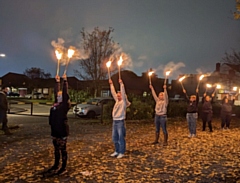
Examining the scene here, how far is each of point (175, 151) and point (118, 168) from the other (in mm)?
2865

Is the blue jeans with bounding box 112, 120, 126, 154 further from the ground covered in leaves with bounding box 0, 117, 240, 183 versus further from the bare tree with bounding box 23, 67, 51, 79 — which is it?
the bare tree with bounding box 23, 67, 51, 79

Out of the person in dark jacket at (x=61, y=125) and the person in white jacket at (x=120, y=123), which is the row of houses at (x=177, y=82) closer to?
the person in white jacket at (x=120, y=123)

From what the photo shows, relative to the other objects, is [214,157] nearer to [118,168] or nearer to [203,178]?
[203,178]

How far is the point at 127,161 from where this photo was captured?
756cm

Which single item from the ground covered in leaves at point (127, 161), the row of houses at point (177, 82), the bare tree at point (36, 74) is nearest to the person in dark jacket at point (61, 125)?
the ground covered in leaves at point (127, 161)

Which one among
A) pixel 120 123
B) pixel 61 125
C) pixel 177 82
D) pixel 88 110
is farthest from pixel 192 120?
pixel 177 82

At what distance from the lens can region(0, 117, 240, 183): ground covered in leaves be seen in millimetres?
6195

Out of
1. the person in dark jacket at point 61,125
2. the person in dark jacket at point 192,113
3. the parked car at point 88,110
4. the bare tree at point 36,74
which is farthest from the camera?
the bare tree at point 36,74

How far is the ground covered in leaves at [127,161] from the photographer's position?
620cm

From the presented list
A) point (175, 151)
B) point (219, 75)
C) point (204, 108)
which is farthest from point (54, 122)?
point (219, 75)

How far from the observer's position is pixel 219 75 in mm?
50094

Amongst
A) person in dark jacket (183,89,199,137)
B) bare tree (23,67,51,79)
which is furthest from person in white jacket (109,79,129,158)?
bare tree (23,67,51,79)

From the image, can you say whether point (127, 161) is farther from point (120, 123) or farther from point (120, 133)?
point (120, 123)

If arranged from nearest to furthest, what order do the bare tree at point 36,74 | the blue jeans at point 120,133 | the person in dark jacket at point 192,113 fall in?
the blue jeans at point 120,133 < the person in dark jacket at point 192,113 < the bare tree at point 36,74
